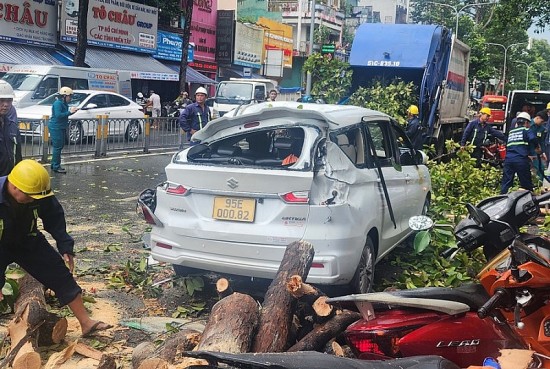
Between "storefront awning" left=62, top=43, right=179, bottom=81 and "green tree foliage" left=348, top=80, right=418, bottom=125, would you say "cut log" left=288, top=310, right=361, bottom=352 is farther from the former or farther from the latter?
"storefront awning" left=62, top=43, right=179, bottom=81

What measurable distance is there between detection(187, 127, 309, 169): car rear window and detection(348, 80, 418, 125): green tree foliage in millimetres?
8099

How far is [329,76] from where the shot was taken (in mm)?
14688

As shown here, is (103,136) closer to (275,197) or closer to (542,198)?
(275,197)

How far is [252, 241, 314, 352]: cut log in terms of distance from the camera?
3.82 metres

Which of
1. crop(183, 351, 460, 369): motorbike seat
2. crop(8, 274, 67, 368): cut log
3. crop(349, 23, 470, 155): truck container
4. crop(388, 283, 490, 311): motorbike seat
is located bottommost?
crop(8, 274, 67, 368): cut log

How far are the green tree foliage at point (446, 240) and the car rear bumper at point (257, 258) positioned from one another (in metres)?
1.01

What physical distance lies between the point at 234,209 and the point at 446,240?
7.94 feet

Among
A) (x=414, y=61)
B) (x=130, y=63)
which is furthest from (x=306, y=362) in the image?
(x=130, y=63)

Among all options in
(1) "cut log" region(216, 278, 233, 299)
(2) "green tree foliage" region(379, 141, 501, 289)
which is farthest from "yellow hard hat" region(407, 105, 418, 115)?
(1) "cut log" region(216, 278, 233, 299)

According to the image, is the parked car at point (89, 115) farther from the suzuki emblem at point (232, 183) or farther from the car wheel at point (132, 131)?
the suzuki emblem at point (232, 183)

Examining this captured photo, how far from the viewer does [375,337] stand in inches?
116

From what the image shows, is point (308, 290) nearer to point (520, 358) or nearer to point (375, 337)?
point (375, 337)

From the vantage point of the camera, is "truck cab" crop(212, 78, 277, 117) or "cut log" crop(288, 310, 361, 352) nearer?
"cut log" crop(288, 310, 361, 352)

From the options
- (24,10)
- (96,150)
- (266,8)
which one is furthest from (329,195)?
(266,8)
